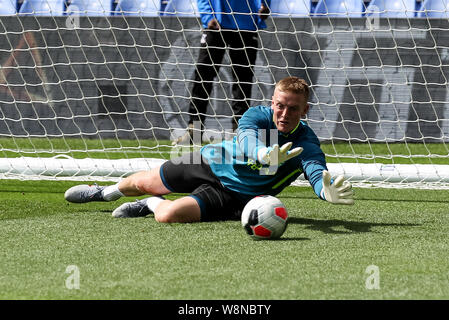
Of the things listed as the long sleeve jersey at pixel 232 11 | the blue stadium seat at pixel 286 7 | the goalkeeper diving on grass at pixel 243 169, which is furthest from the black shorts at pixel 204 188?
the blue stadium seat at pixel 286 7

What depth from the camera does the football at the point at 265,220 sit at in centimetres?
Result: 338

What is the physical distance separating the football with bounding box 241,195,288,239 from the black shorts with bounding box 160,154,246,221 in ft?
1.74

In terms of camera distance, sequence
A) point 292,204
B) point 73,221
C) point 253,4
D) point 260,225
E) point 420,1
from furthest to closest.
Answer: point 420,1, point 253,4, point 292,204, point 73,221, point 260,225

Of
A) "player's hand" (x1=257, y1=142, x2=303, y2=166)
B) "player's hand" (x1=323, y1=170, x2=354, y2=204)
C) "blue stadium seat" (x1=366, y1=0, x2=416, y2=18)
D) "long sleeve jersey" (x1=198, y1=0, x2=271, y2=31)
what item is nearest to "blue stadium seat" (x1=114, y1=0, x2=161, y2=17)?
"long sleeve jersey" (x1=198, y1=0, x2=271, y2=31)

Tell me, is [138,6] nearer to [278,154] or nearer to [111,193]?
[111,193]

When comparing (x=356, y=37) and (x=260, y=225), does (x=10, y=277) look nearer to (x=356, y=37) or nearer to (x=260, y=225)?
(x=260, y=225)

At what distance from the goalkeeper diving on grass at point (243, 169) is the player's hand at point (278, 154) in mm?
105

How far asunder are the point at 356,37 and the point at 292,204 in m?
3.71

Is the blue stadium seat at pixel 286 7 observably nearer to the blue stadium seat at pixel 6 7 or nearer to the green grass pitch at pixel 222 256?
the blue stadium seat at pixel 6 7

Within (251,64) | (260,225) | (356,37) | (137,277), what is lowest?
(137,277)

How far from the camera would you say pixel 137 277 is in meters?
2.55

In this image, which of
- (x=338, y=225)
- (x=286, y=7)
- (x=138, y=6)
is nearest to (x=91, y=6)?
(x=138, y=6)

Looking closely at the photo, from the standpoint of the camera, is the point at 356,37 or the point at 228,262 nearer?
the point at 228,262
